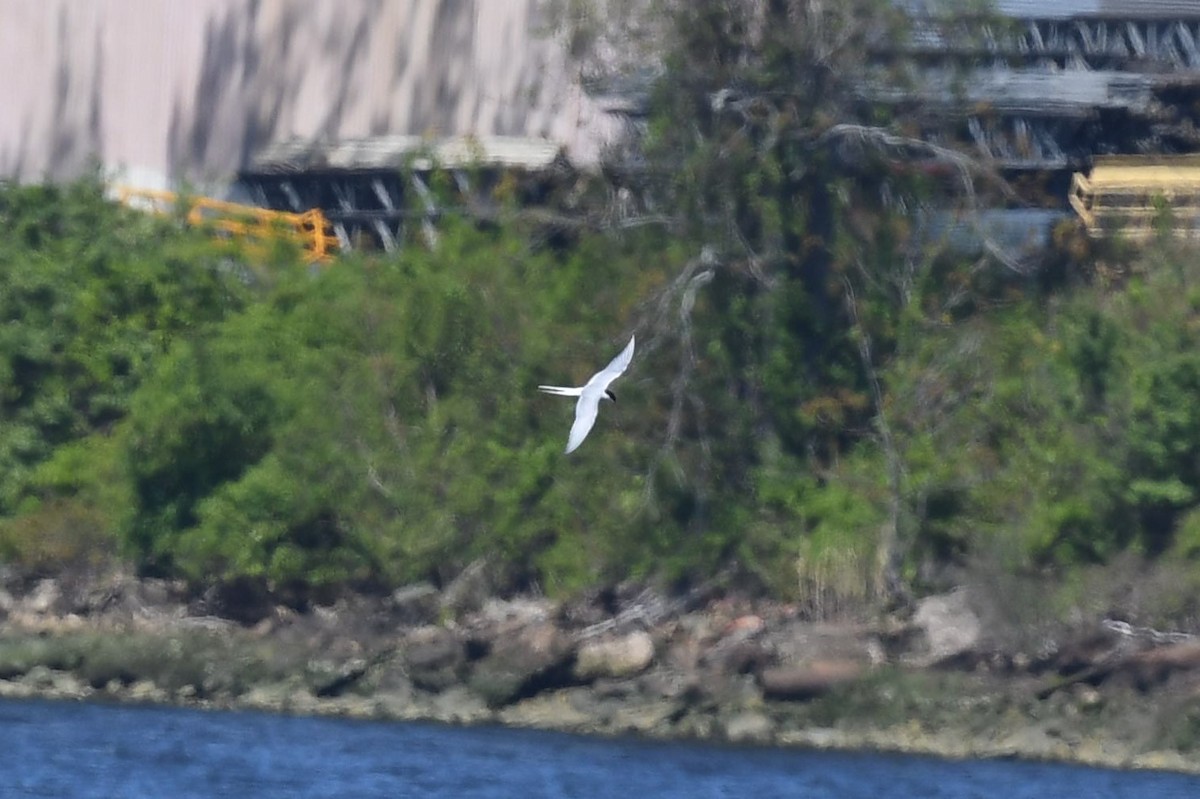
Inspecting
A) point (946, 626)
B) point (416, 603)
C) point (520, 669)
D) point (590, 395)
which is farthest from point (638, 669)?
point (590, 395)

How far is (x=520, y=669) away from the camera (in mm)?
24609

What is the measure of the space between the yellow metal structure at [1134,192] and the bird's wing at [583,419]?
1318cm

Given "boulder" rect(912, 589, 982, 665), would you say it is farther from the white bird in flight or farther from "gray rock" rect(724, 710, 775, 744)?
the white bird in flight

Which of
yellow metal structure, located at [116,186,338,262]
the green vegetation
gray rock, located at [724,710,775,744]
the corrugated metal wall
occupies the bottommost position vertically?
gray rock, located at [724,710,775,744]

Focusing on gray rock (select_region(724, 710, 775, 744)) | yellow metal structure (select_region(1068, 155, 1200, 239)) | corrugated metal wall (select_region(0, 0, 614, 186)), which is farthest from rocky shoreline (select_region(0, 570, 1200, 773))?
corrugated metal wall (select_region(0, 0, 614, 186))

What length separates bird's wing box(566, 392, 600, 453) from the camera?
16016 mm

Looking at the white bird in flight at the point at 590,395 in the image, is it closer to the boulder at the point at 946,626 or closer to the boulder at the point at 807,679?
the boulder at the point at 807,679

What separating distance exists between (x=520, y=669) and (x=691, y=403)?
13.0 ft

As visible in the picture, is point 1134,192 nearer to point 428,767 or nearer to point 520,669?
point 520,669

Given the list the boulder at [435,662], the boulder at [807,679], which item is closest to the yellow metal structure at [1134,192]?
the boulder at [807,679]

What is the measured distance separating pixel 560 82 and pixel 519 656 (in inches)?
337

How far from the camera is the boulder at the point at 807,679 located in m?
24.1

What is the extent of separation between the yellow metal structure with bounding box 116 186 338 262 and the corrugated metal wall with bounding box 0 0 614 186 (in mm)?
1769

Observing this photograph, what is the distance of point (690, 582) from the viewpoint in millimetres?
26703
